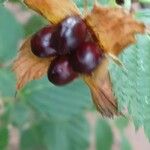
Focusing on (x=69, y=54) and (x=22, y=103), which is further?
(x=22, y=103)

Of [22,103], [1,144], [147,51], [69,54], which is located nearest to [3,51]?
[22,103]

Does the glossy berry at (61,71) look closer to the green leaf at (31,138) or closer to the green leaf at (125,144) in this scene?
the green leaf at (31,138)

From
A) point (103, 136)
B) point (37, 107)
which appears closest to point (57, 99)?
point (37, 107)

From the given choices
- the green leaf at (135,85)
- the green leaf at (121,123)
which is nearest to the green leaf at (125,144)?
the green leaf at (121,123)

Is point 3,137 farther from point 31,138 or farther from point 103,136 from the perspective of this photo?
point 103,136

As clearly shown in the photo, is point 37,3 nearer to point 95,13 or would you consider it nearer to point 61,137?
point 95,13

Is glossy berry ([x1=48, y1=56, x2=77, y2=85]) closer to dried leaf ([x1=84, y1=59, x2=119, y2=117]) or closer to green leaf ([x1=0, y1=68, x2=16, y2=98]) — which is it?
dried leaf ([x1=84, y1=59, x2=119, y2=117])
